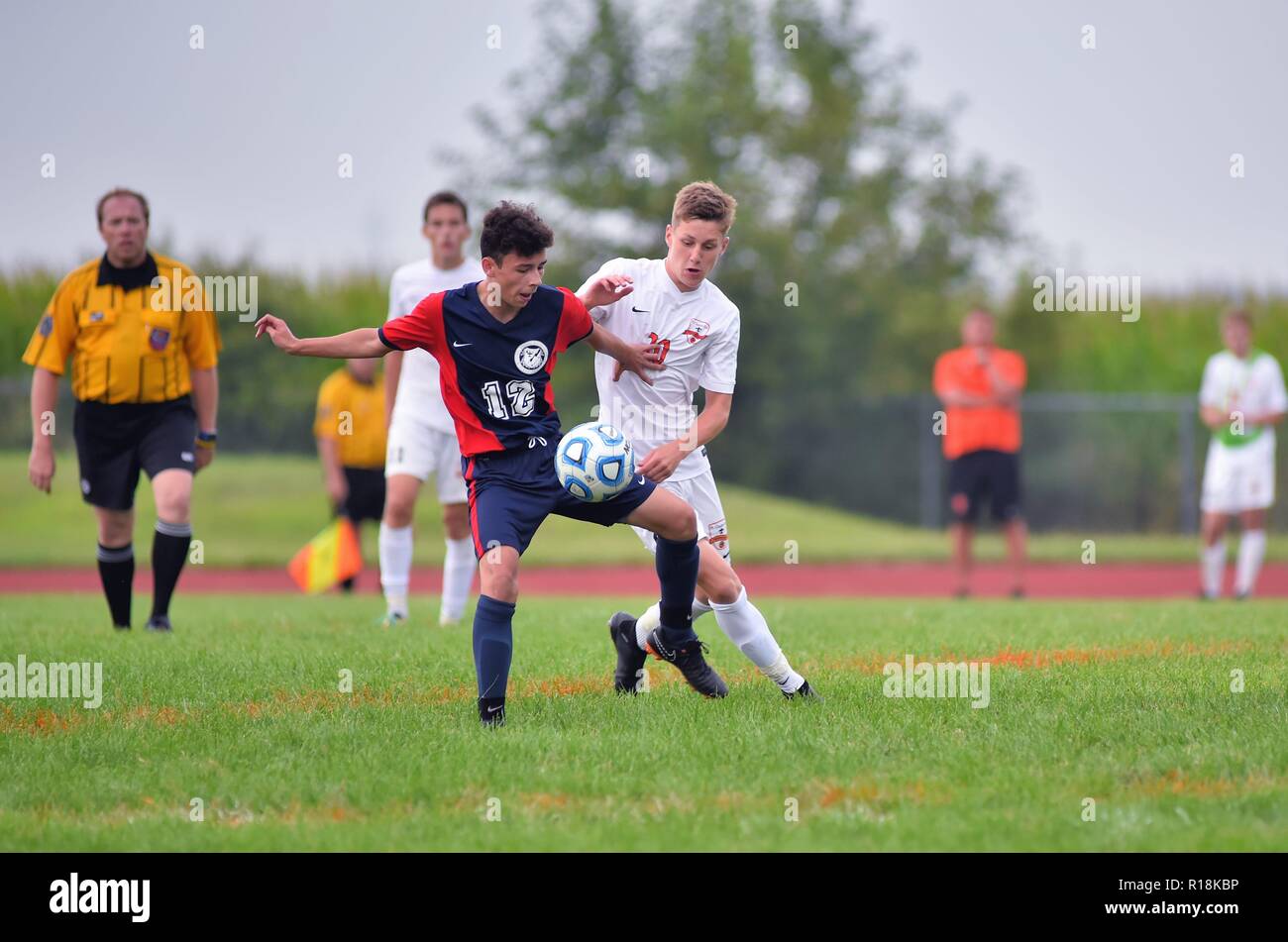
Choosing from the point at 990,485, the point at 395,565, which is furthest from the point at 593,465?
the point at 990,485

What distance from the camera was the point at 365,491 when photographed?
14594mm

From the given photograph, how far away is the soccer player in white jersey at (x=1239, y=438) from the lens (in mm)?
14406

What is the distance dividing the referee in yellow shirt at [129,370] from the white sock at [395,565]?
1461 millimetres

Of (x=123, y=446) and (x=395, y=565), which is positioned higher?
(x=123, y=446)

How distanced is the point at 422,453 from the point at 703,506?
11.5ft

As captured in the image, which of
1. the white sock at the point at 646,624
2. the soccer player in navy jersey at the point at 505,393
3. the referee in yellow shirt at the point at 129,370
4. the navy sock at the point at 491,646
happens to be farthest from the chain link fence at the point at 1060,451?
the navy sock at the point at 491,646

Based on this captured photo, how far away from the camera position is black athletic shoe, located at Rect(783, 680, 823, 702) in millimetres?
6414

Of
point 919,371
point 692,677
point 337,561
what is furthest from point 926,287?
point 692,677

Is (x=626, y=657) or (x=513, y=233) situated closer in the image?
(x=513, y=233)

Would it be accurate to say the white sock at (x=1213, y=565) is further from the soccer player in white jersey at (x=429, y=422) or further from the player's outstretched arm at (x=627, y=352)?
the player's outstretched arm at (x=627, y=352)

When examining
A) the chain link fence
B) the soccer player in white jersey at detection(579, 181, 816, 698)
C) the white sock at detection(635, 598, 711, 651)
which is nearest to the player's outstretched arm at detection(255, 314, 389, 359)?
the soccer player in white jersey at detection(579, 181, 816, 698)

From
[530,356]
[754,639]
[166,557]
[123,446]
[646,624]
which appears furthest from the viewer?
[166,557]

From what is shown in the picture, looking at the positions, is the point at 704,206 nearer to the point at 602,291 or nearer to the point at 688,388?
the point at 602,291
